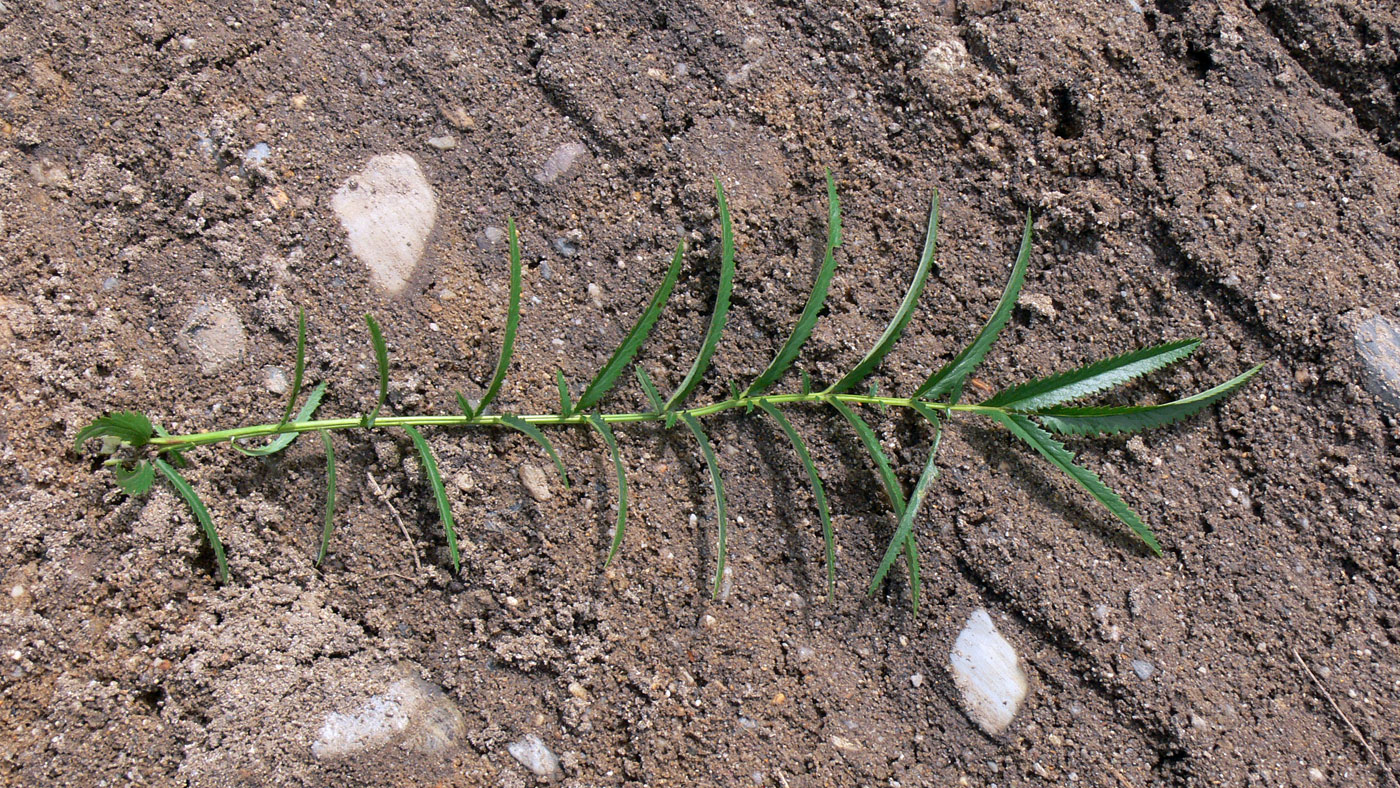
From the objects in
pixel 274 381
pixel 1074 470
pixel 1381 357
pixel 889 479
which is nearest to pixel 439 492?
pixel 274 381

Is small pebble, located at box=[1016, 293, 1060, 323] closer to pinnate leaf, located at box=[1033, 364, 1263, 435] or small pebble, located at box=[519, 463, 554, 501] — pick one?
pinnate leaf, located at box=[1033, 364, 1263, 435]

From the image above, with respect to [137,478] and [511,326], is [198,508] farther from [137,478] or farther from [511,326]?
[511,326]

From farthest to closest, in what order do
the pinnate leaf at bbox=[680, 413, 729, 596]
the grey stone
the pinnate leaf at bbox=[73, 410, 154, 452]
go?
the grey stone → the pinnate leaf at bbox=[680, 413, 729, 596] → the pinnate leaf at bbox=[73, 410, 154, 452]

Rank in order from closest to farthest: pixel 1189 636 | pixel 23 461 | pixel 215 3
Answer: pixel 23 461, pixel 1189 636, pixel 215 3

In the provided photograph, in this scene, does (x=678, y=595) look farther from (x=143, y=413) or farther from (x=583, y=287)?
(x=143, y=413)

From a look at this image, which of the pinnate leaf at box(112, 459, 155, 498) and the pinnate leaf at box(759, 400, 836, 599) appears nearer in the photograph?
the pinnate leaf at box(112, 459, 155, 498)

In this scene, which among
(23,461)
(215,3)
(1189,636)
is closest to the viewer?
(23,461)

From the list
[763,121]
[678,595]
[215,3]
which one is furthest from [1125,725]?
[215,3]

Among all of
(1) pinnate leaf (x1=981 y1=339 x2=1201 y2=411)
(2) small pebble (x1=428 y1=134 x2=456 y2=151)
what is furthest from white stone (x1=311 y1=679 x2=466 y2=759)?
(1) pinnate leaf (x1=981 y1=339 x2=1201 y2=411)
